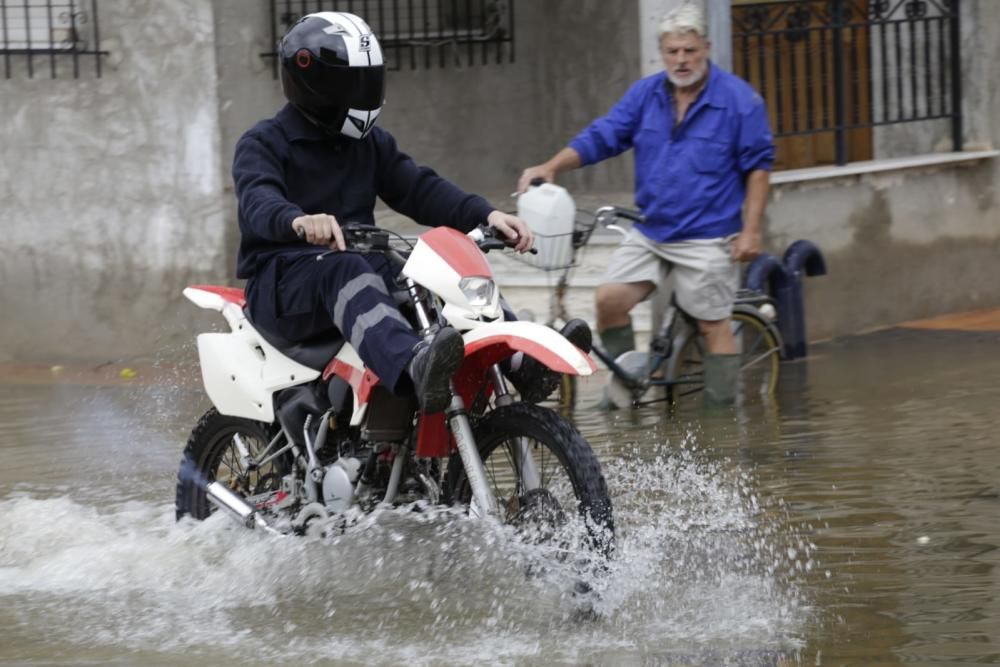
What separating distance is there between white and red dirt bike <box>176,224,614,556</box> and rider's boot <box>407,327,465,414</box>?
133 mm

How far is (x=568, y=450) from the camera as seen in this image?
15.9ft

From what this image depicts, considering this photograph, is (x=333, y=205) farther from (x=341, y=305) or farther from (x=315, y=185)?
(x=341, y=305)

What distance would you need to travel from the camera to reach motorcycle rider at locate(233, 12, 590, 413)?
16.7 ft

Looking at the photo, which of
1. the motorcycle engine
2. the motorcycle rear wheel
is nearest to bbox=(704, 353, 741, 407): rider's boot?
the motorcycle rear wheel

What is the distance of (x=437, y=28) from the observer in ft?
38.7

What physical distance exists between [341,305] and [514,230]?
669mm

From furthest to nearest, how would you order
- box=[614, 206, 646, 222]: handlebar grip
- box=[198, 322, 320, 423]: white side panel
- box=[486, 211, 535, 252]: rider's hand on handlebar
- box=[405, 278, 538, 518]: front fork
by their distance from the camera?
box=[614, 206, 646, 222]: handlebar grip
box=[198, 322, 320, 423]: white side panel
box=[486, 211, 535, 252]: rider's hand on handlebar
box=[405, 278, 538, 518]: front fork

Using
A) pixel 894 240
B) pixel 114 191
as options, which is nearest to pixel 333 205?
pixel 114 191

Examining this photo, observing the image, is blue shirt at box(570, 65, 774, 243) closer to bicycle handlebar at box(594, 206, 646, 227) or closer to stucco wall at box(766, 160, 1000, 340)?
bicycle handlebar at box(594, 206, 646, 227)

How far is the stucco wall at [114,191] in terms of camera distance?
10.3 meters

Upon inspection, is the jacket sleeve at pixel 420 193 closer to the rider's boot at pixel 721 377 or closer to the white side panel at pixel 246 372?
the white side panel at pixel 246 372

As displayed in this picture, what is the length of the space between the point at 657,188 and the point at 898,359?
2247 mm

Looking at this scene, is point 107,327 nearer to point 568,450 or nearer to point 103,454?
point 103,454

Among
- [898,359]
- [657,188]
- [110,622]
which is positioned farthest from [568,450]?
[898,359]
